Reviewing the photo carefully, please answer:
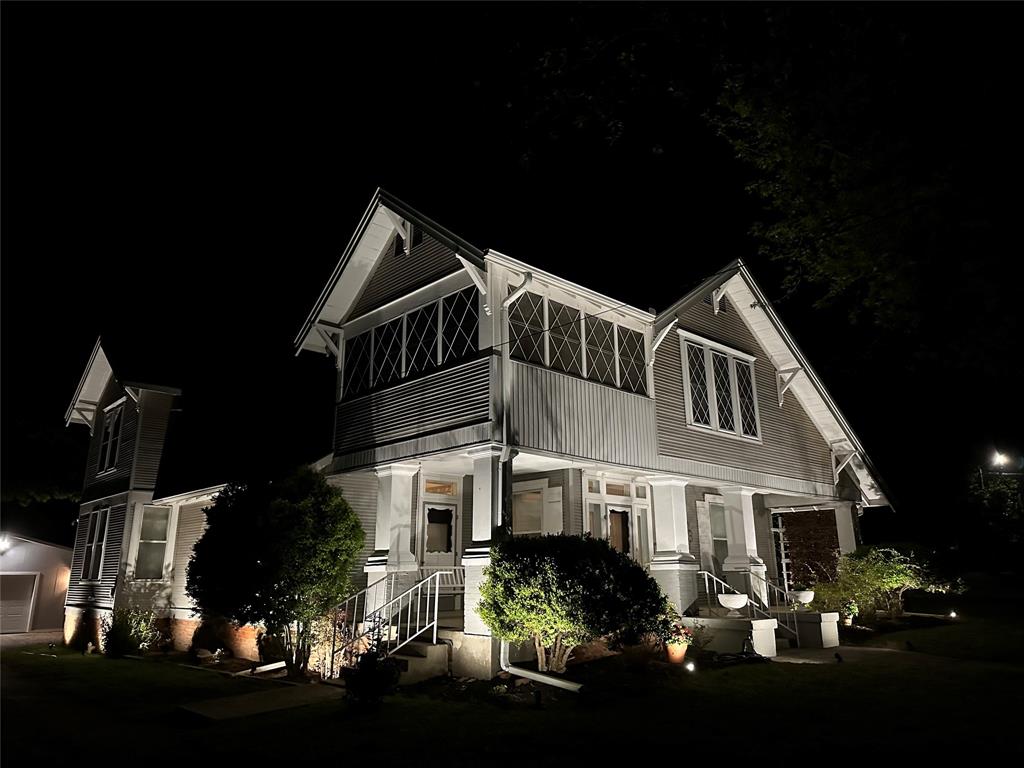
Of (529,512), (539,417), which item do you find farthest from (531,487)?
(539,417)

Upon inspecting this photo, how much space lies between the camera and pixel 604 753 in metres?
7.67

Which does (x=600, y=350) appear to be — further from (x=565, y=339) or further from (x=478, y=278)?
(x=478, y=278)

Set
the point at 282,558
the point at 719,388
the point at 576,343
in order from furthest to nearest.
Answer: the point at 719,388
the point at 576,343
the point at 282,558

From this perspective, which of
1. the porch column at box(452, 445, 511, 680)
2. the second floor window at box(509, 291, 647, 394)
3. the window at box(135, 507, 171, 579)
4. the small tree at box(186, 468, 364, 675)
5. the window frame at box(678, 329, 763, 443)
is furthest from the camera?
the window at box(135, 507, 171, 579)

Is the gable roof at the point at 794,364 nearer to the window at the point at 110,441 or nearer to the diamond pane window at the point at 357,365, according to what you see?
the diamond pane window at the point at 357,365

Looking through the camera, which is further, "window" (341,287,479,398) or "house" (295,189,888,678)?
"window" (341,287,479,398)

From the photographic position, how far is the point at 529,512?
16500 millimetres

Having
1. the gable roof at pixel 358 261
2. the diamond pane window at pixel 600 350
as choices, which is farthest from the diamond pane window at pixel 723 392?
the gable roof at pixel 358 261

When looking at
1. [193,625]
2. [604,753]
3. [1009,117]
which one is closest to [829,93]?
[1009,117]

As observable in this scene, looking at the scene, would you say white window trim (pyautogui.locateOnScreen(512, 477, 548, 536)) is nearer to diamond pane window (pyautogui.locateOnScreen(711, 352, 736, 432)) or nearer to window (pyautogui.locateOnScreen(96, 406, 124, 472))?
diamond pane window (pyautogui.locateOnScreen(711, 352, 736, 432))

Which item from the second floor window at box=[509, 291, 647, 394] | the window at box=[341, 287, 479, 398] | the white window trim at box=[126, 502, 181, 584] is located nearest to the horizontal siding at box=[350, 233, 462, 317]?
the window at box=[341, 287, 479, 398]

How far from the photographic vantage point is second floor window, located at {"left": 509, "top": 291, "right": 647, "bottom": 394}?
44.0ft

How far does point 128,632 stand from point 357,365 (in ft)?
30.0

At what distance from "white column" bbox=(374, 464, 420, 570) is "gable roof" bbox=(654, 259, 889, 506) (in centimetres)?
721
